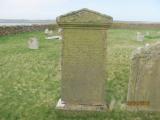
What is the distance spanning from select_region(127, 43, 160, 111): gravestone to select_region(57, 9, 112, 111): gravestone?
0.67 meters

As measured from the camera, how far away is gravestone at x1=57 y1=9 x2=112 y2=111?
7.41 metres

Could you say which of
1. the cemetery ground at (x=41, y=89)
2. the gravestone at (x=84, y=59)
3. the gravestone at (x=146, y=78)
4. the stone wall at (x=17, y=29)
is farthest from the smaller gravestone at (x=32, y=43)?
the stone wall at (x=17, y=29)

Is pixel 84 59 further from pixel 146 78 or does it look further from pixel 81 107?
pixel 146 78

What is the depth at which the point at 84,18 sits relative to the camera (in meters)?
7.41

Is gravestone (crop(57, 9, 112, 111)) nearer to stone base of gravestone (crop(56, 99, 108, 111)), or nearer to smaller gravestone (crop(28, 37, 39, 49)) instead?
stone base of gravestone (crop(56, 99, 108, 111))

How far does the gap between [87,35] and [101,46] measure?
39cm

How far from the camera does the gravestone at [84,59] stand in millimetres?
7410

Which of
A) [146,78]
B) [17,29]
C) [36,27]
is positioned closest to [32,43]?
[146,78]

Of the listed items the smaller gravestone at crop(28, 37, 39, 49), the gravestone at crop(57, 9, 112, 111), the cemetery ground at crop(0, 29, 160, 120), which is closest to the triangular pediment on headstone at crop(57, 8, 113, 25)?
the gravestone at crop(57, 9, 112, 111)

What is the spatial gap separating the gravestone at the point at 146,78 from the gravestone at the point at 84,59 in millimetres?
670

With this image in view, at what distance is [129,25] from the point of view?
1688 inches

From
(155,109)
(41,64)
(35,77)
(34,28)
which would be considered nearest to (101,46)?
(155,109)

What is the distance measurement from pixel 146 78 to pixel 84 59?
141 centimetres

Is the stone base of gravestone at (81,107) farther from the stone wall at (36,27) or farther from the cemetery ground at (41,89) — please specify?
Answer: the stone wall at (36,27)
